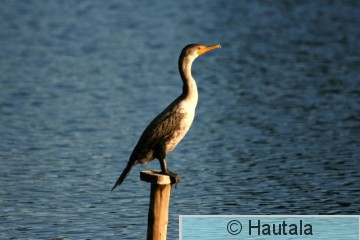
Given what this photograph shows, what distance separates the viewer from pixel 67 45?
1304 inches

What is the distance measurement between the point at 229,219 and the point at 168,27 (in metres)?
26.2

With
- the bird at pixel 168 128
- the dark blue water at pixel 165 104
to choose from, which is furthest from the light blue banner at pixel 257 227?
the dark blue water at pixel 165 104

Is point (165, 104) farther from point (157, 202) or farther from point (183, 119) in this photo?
point (157, 202)

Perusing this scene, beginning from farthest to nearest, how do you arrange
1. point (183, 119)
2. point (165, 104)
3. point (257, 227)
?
point (165, 104), point (183, 119), point (257, 227)

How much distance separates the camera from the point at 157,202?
1159 cm

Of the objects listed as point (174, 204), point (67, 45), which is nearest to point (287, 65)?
point (67, 45)

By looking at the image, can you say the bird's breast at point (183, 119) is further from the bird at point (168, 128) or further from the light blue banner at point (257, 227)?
the light blue banner at point (257, 227)

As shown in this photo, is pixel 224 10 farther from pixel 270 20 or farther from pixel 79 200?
pixel 79 200

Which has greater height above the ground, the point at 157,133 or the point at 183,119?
the point at 183,119

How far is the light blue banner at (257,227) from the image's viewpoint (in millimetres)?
11109

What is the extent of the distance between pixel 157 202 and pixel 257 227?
1.02 metres

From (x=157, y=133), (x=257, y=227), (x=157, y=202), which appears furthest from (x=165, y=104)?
(x=257, y=227)

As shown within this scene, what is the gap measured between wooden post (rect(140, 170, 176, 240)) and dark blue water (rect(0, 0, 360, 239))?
2671mm

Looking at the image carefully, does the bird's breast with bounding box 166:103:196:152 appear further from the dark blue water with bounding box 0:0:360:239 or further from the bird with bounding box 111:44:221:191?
the dark blue water with bounding box 0:0:360:239
